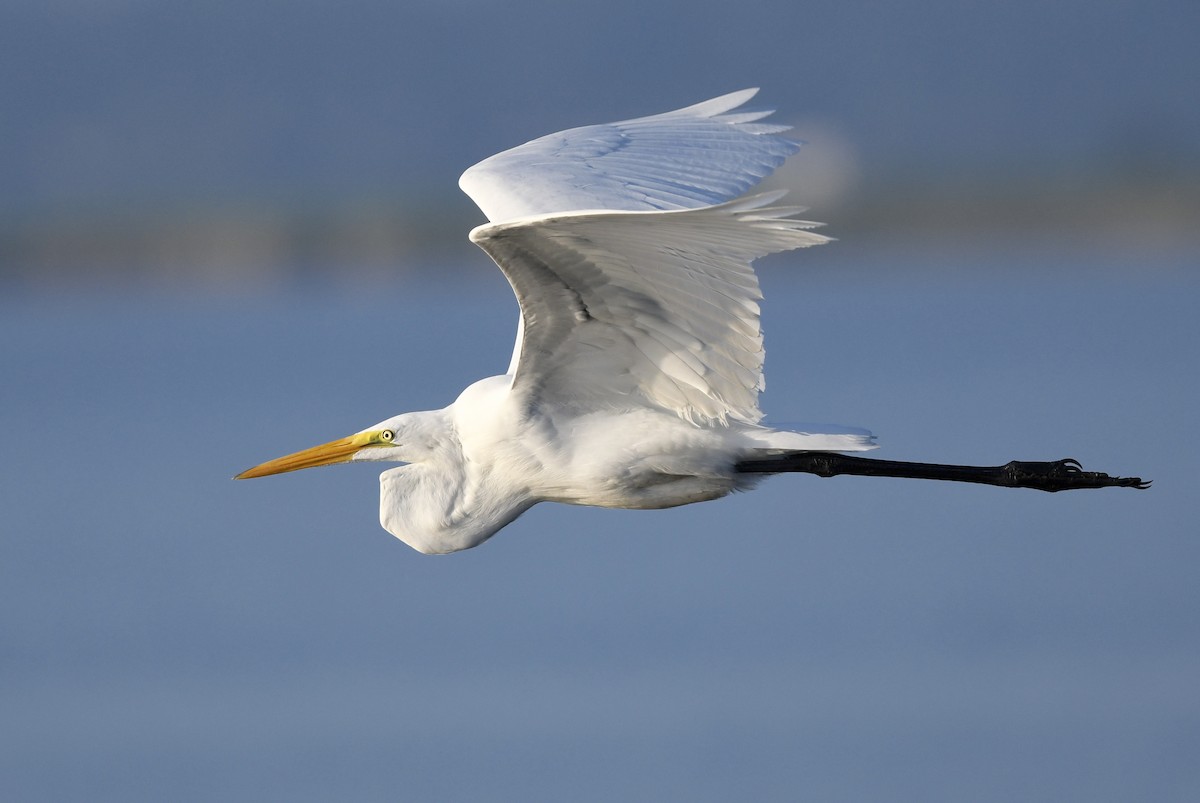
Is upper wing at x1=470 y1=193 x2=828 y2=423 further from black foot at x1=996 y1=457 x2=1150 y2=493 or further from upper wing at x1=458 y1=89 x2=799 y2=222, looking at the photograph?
black foot at x1=996 y1=457 x2=1150 y2=493

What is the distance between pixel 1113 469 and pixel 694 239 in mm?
7733

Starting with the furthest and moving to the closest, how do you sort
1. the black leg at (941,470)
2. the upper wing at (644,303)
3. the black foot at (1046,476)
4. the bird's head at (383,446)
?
the black foot at (1046,476)
the bird's head at (383,446)
the black leg at (941,470)
the upper wing at (644,303)

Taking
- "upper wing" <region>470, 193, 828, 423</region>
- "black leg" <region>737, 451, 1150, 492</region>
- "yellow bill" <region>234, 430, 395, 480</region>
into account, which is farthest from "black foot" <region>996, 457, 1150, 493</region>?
"yellow bill" <region>234, 430, 395, 480</region>

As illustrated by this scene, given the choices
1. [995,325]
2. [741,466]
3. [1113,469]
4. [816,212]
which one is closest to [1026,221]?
[816,212]

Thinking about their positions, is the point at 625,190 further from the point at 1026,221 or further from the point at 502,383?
the point at 1026,221

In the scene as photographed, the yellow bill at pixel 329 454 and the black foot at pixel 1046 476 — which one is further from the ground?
the black foot at pixel 1046 476

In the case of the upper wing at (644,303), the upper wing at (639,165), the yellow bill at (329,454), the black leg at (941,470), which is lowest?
the yellow bill at (329,454)

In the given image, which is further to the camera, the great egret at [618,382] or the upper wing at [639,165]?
the upper wing at [639,165]

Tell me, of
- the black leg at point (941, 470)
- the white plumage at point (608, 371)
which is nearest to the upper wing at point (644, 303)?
the white plumage at point (608, 371)

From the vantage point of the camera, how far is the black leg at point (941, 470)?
17.2 feet

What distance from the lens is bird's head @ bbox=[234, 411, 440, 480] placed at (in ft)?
17.7

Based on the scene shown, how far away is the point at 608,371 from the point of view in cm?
509

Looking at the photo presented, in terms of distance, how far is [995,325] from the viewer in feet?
→ 57.8

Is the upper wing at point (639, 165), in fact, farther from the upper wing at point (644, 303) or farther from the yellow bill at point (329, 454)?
the yellow bill at point (329, 454)
